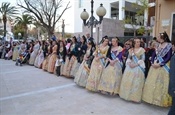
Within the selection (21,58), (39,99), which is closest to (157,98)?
(39,99)

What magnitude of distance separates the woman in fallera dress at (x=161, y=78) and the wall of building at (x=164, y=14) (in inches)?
219

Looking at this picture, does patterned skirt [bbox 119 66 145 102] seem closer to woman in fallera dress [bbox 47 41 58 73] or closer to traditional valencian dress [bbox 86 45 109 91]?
traditional valencian dress [bbox 86 45 109 91]

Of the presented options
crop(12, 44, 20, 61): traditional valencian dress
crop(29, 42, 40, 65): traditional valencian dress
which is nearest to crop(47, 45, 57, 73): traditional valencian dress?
crop(29, 42, 40, 65): traditional valencian dress

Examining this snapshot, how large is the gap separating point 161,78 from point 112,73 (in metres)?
1.32

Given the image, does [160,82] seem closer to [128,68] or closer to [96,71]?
[128,68]

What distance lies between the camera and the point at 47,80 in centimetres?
802

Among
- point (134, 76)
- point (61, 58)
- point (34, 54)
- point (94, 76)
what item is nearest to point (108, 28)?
point (34, 54)

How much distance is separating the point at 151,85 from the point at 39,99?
113 inches

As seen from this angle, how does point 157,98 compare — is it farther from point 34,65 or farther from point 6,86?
point 34,65

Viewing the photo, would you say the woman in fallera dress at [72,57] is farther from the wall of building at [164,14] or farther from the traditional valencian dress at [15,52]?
the traditional valencian dress at [15,52]

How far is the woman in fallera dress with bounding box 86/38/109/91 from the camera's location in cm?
596

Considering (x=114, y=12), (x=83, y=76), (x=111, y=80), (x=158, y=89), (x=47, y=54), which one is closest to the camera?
(x=158, y=89)

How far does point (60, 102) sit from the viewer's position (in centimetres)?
528

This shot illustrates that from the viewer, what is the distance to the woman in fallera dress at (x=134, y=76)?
512 cm
